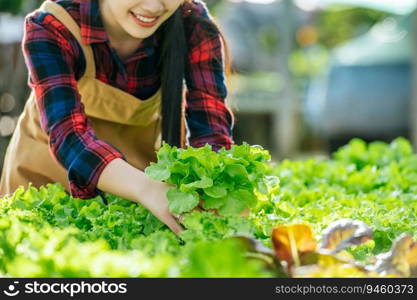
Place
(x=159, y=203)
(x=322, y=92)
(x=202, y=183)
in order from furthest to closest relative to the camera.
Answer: (x=322, y=92) → (x=159, y=203) → (x=202, y=183)

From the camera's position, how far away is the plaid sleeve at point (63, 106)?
2.20 m

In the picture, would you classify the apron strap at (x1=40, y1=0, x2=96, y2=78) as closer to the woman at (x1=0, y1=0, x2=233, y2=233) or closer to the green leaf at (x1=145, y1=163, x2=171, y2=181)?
the woman at (x1=0, y1=0, x2=233, y2=233)

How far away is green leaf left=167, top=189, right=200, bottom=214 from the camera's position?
6.08 ft

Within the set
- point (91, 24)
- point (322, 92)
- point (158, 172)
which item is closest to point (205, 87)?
point (91, 24)

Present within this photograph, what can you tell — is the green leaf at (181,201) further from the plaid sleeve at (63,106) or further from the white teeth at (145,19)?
the white teeth at (145,19)

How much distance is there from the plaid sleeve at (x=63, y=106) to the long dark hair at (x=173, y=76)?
28 centimetres

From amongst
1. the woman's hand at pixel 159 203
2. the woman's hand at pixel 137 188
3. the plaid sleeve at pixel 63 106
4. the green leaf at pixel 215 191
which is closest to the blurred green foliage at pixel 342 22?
the plaid sleeve at pixel 63 106

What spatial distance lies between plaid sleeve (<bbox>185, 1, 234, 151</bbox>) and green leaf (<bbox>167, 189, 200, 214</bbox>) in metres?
0.70

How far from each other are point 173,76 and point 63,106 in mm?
422

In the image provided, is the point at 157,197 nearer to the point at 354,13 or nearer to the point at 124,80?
the point at 124,80

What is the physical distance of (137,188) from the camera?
6.75 feet

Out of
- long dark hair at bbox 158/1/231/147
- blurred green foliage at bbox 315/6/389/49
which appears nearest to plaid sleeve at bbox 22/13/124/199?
long dark hair at bbox 158/1/231/147

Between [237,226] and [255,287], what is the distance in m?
0.38

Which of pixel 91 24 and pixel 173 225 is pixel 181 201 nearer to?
pixel 173 225
